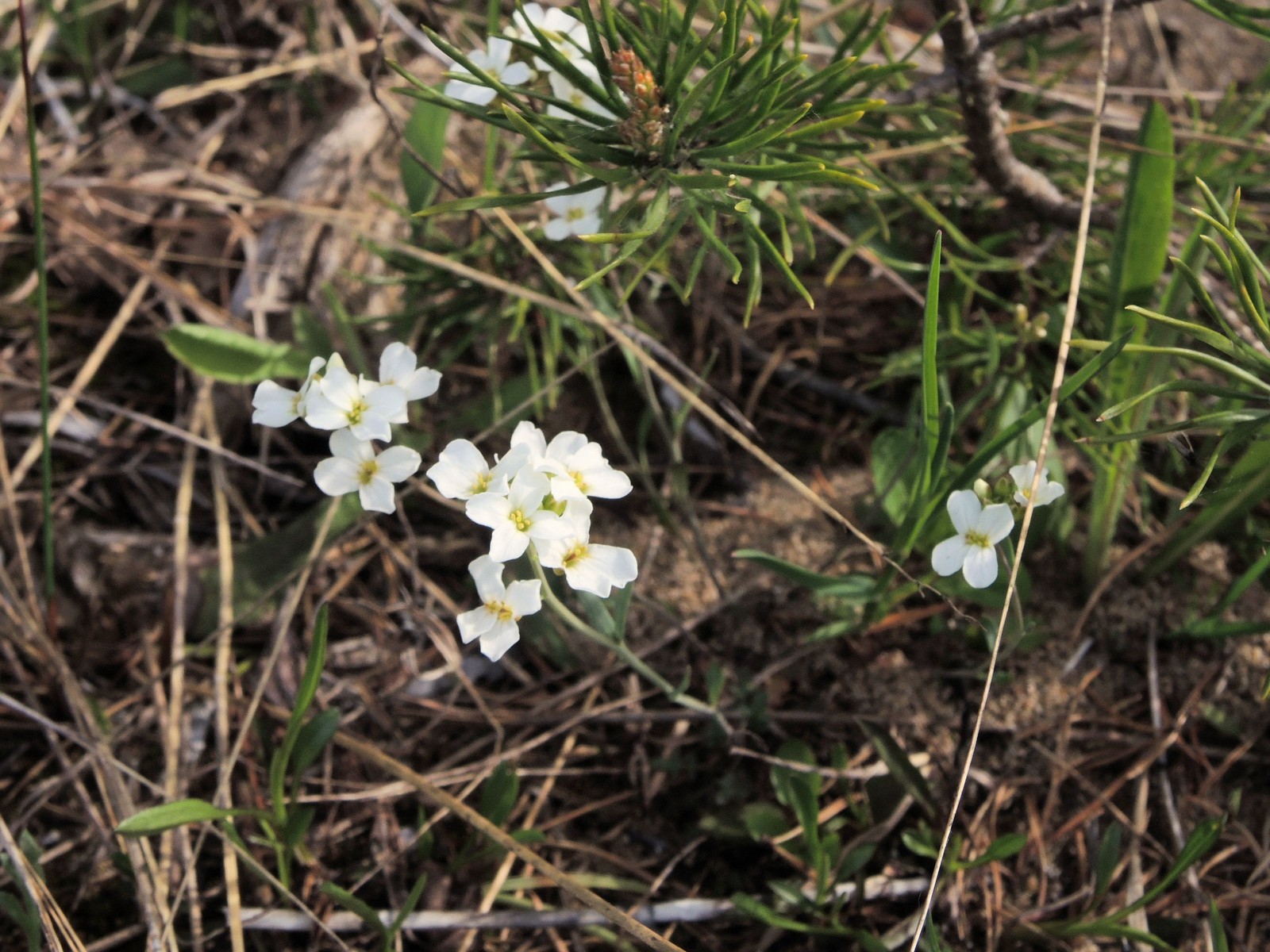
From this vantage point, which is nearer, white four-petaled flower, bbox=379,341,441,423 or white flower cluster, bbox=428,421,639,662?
white flower cluster, bbox=428,421,639,662

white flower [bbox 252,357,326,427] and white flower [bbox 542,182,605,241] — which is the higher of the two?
white flower [bbox 542,182,605,241]

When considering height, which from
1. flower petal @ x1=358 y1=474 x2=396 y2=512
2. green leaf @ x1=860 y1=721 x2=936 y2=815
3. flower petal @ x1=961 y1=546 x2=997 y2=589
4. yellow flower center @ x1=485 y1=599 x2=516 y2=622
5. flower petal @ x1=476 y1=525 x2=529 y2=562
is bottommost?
green leaf @ x1=860 y1=721 x2=936 y2=815

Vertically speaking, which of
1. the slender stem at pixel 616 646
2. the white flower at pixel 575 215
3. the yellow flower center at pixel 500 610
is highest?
the white flower at pixel 575 215

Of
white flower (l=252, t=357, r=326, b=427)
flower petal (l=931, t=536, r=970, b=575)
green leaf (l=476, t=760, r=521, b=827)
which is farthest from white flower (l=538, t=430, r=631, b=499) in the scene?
green leaf (l=476, t=760, r=521, b=827)

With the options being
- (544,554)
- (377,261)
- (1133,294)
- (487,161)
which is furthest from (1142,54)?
(544,554)

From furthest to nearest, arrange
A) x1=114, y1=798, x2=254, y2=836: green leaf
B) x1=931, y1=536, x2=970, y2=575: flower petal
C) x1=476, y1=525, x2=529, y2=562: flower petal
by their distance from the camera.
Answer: x1=114, y1=798, x2=254, y2=836: green leaf
x1=931, y1=536, x2=970, y2=575: flower petal
x1=476, y1=525, x2=529, y2=562: flower petal

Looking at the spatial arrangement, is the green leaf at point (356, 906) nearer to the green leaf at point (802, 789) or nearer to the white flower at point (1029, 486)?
the green leaf at point (802, 789)

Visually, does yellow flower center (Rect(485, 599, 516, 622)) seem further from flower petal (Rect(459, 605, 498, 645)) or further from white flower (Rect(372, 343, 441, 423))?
white flower (Rect(372, 343, 441, 423))

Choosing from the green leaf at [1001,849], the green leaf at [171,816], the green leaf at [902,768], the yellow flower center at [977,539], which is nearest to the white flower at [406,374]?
the green leaf at [171,816]
